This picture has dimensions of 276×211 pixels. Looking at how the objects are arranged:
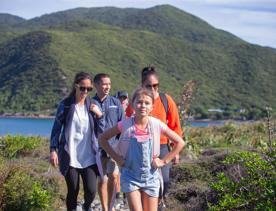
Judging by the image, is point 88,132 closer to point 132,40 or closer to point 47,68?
point 47,68

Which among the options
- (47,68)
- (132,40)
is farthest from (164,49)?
(47,68)

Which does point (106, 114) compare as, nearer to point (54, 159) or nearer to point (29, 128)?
point (54, 159)

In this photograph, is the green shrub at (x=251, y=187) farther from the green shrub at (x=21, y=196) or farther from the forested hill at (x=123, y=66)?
the forested hill at (x=123, y=66)

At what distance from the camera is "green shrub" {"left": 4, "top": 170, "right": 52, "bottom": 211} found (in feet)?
20.8

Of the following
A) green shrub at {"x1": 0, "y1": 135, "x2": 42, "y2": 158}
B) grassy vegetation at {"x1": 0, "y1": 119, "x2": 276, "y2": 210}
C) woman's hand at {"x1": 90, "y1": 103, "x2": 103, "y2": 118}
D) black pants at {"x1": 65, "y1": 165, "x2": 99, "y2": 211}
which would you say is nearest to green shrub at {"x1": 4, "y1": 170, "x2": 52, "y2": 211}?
grassy vegetation at {"x1": 0, "y1": 119, "x2": 276, "y2": 210}

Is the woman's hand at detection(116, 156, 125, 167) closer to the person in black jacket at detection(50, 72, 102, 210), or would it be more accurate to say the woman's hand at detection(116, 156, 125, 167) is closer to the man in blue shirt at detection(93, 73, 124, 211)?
the person in black jacket at detection(50, 72, 102, 210)

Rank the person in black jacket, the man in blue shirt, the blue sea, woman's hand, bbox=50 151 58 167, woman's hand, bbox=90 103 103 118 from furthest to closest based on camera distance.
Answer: the blue sea → the man in blue shirt → woman's hand, bbox=90 103 103 118 → the person in black jacket → woman's hand, bbox=50 151 58 167

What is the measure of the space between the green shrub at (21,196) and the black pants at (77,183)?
2.05 ft

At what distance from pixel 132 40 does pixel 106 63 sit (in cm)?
1888

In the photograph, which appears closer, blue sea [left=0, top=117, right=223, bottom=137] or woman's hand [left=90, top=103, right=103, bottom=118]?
woman's hand [left=90, top=103, right=103, bottom=118]

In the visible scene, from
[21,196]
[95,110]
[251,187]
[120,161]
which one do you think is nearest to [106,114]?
[95,110]

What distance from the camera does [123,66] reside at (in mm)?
91750

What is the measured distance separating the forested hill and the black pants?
67306mm

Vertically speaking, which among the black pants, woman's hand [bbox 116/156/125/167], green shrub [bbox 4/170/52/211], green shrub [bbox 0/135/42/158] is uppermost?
woman's hand [bbox 116/156/125/167]
